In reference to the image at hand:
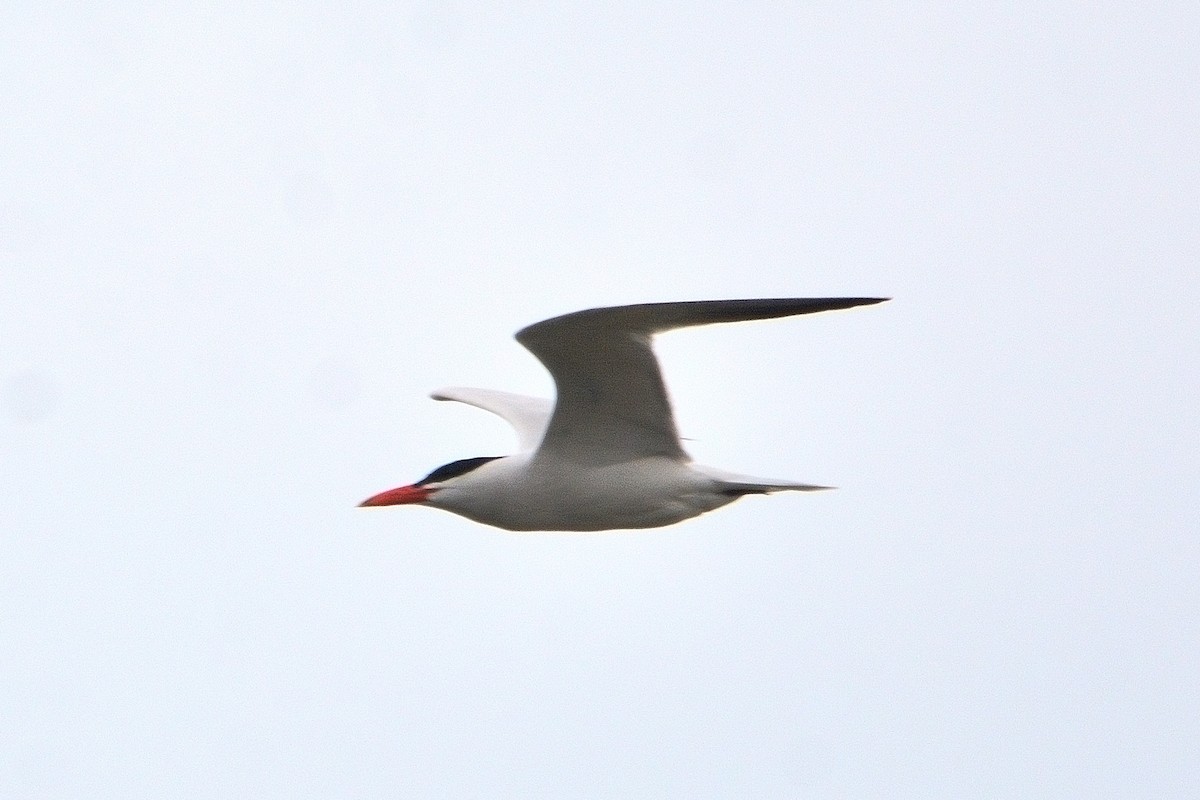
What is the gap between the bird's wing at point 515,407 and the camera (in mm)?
9795

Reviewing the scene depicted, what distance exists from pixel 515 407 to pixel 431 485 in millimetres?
1826

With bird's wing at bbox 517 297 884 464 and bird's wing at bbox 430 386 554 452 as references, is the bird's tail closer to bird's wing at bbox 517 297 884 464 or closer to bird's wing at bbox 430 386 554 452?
bird's wing at bbox 517 297 884 464

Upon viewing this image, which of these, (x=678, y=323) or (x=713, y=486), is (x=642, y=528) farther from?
(x=678, y=323)

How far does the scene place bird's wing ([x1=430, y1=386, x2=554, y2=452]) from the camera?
32.1 feet

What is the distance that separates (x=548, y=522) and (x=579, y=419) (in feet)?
2.16

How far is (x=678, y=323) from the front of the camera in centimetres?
725

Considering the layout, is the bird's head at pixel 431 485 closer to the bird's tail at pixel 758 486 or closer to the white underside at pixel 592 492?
the white underside at pixel 592 492

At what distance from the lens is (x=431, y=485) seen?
8.68 metres

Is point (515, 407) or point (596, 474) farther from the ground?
point (515, 407)

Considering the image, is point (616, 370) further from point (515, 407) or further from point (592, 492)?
point (515, 407)

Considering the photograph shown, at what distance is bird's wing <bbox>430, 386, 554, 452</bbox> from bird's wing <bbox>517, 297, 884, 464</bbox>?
112 centimetres

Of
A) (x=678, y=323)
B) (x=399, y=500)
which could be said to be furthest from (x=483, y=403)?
(x=678, y=323)

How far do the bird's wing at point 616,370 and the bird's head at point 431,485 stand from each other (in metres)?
0.46

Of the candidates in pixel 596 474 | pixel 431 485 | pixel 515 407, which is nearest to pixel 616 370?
pixel 596 474
